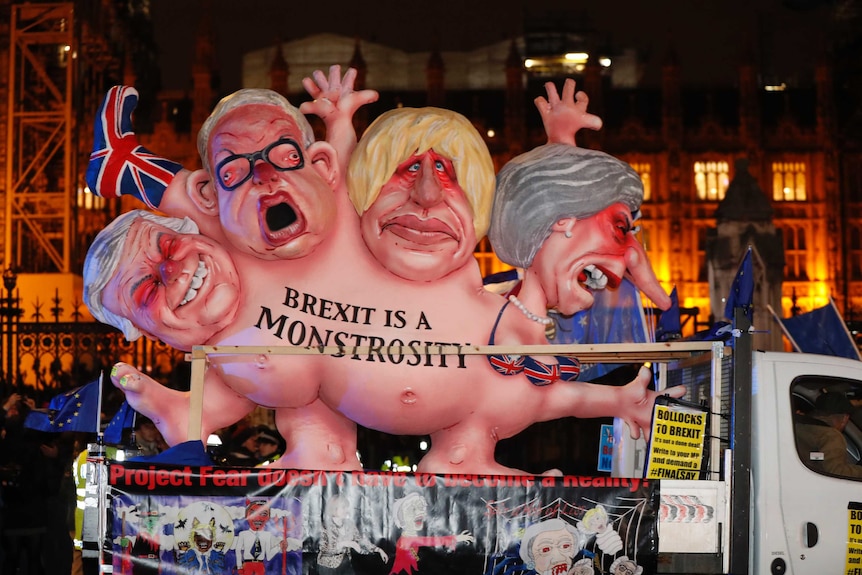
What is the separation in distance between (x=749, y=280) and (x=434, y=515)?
6.94 ft

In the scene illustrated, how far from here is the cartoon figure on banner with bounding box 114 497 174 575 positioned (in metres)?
5.40

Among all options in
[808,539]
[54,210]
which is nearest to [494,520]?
[808,539]

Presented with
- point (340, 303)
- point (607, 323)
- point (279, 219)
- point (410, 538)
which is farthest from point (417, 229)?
point (410, 538)

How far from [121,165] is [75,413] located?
1702 millimetres

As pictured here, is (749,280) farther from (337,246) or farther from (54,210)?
(54,210)

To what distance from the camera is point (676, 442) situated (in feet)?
19.5

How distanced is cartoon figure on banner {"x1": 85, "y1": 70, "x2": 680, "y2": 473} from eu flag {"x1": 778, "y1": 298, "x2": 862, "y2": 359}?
4.06ft

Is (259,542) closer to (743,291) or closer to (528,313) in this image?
(528,313)

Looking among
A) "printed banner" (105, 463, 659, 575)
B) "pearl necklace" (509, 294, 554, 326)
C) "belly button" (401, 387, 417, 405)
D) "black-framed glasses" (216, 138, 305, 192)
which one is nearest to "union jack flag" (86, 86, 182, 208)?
"black-framed glasses" (216, 138, 305, 192)

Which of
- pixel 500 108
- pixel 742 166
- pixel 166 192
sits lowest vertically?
pixel 166 192

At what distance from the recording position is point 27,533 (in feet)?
35.0

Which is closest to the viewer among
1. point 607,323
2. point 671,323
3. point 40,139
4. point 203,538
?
point 203,538

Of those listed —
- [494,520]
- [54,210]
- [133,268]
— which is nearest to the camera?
[494,520]

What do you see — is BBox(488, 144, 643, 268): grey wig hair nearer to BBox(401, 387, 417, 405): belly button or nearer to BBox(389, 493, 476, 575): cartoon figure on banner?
BBox(401, 387, 417, 405): belly button
